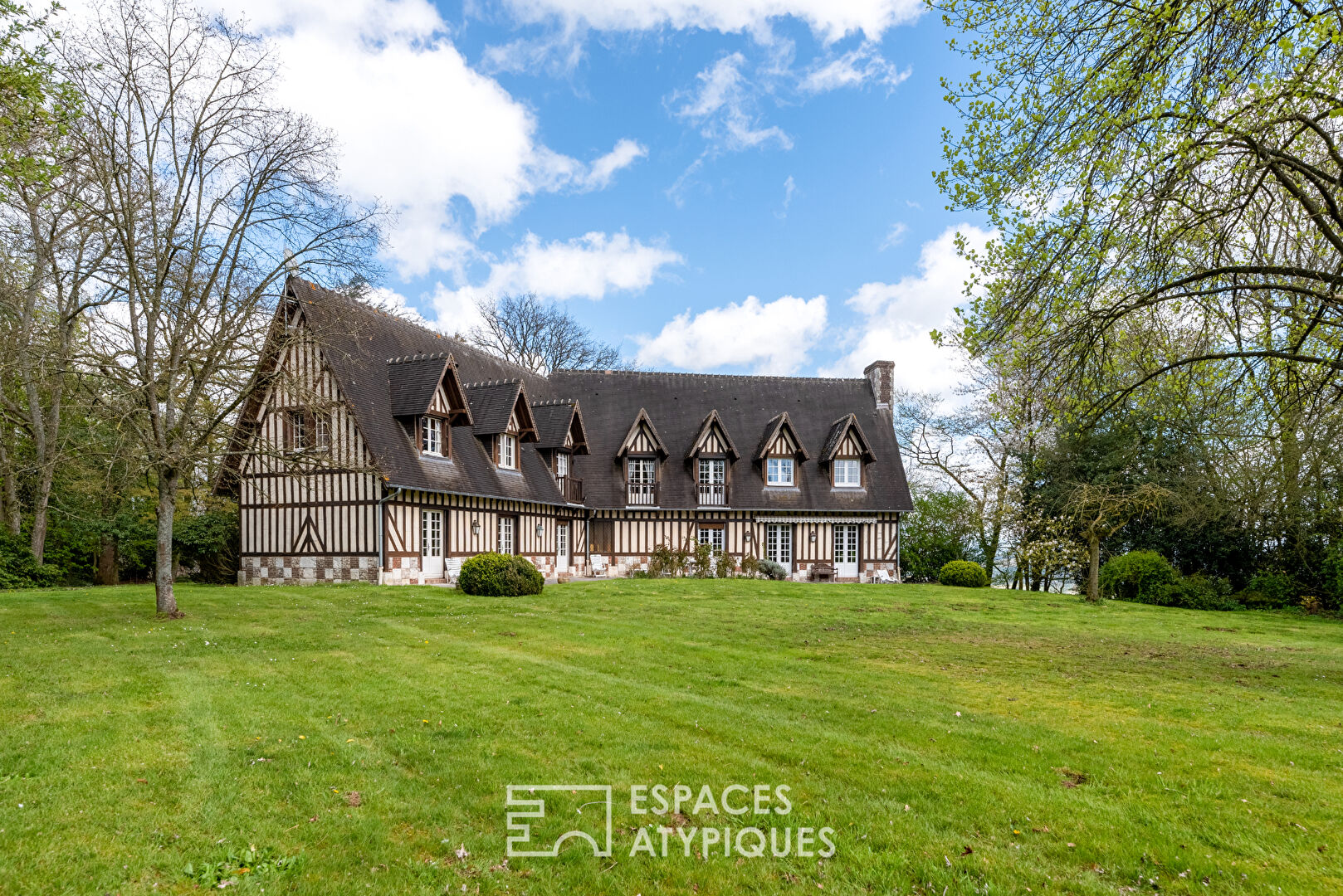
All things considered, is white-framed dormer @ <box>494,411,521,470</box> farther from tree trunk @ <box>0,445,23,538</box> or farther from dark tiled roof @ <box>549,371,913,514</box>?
tree trunk @ <box>0,445,23,538</box>

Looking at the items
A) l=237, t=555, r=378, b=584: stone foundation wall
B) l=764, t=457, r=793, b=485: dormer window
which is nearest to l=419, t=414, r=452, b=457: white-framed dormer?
l=237, t=555, r=378, b=584: stone foundation wall

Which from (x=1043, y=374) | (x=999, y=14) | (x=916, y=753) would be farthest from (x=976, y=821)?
(x=999, y=14)

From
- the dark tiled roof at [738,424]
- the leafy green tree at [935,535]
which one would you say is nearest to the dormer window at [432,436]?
the dark tiled roof at [738,424]

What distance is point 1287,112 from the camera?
8.37 metres

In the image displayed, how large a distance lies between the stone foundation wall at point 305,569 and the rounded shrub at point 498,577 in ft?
10.6

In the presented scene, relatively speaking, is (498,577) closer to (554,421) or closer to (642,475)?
(554,421)

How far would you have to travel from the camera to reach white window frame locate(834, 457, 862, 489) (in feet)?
90.9

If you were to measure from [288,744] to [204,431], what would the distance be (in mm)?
8350

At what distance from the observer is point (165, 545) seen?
1216 centimetres

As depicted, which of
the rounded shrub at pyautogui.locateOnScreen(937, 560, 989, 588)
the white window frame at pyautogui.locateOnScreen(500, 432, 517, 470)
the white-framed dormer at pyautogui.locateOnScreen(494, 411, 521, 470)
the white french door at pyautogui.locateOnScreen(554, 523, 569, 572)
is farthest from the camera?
the white french door at pyautogui.locateOnScreen(554, 523, 569, 572)

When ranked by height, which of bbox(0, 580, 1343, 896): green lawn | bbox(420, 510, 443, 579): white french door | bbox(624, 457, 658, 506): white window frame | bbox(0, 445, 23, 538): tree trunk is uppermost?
bbox(624, 457, 658, 506): white window frame

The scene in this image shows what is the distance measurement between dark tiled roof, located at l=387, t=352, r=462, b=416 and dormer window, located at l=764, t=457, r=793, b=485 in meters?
12.4

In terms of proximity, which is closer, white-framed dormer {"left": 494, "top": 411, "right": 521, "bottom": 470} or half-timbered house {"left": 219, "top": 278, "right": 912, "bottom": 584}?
half-timbered house {"left": 219, "top": 278, "right": 912, "bottom": 584}

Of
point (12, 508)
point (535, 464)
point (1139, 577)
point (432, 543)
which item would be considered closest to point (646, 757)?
point (432, 543)
